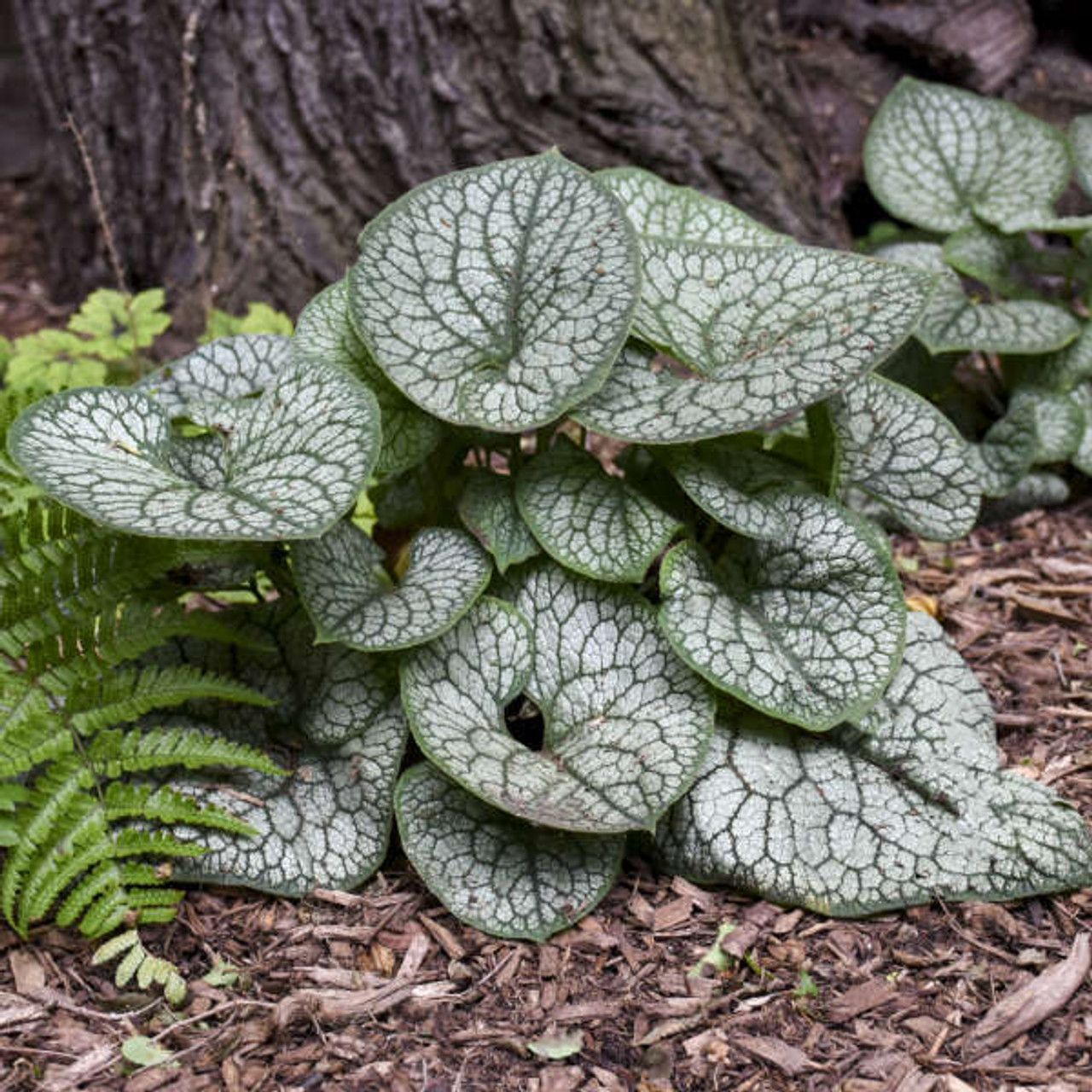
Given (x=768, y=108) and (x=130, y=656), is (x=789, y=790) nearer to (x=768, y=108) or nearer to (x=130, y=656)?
(x=130, y=656)

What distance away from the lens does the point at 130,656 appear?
8.13 ft

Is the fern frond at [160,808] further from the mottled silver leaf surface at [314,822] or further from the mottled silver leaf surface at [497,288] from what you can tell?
the mottled silver leaf surface at [497,288]

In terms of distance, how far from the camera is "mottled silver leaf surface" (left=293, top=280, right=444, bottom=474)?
2.61 metres

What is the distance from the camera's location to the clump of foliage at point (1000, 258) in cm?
359

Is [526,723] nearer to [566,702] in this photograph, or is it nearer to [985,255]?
[566,702]

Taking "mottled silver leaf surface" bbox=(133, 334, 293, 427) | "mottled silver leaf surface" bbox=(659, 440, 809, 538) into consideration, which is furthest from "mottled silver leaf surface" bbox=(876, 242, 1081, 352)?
"mottled silver leaf surface" bbox=(133, 334, 293, 427)

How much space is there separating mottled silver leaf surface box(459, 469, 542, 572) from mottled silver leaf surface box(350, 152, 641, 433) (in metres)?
0.26

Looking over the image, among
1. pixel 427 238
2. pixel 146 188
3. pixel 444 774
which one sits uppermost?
pixel 427 238

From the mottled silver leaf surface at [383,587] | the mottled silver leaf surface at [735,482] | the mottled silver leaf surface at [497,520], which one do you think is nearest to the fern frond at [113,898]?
the mottled silver leaf surface at [383,587]

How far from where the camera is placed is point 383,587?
267cm

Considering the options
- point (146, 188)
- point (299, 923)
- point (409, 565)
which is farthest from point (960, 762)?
point (146, 188)

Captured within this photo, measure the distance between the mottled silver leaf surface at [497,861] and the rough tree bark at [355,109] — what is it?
2227 mm

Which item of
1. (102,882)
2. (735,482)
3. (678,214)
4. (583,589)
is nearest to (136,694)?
(102,882)

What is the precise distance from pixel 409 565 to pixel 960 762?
1267 millimetres
